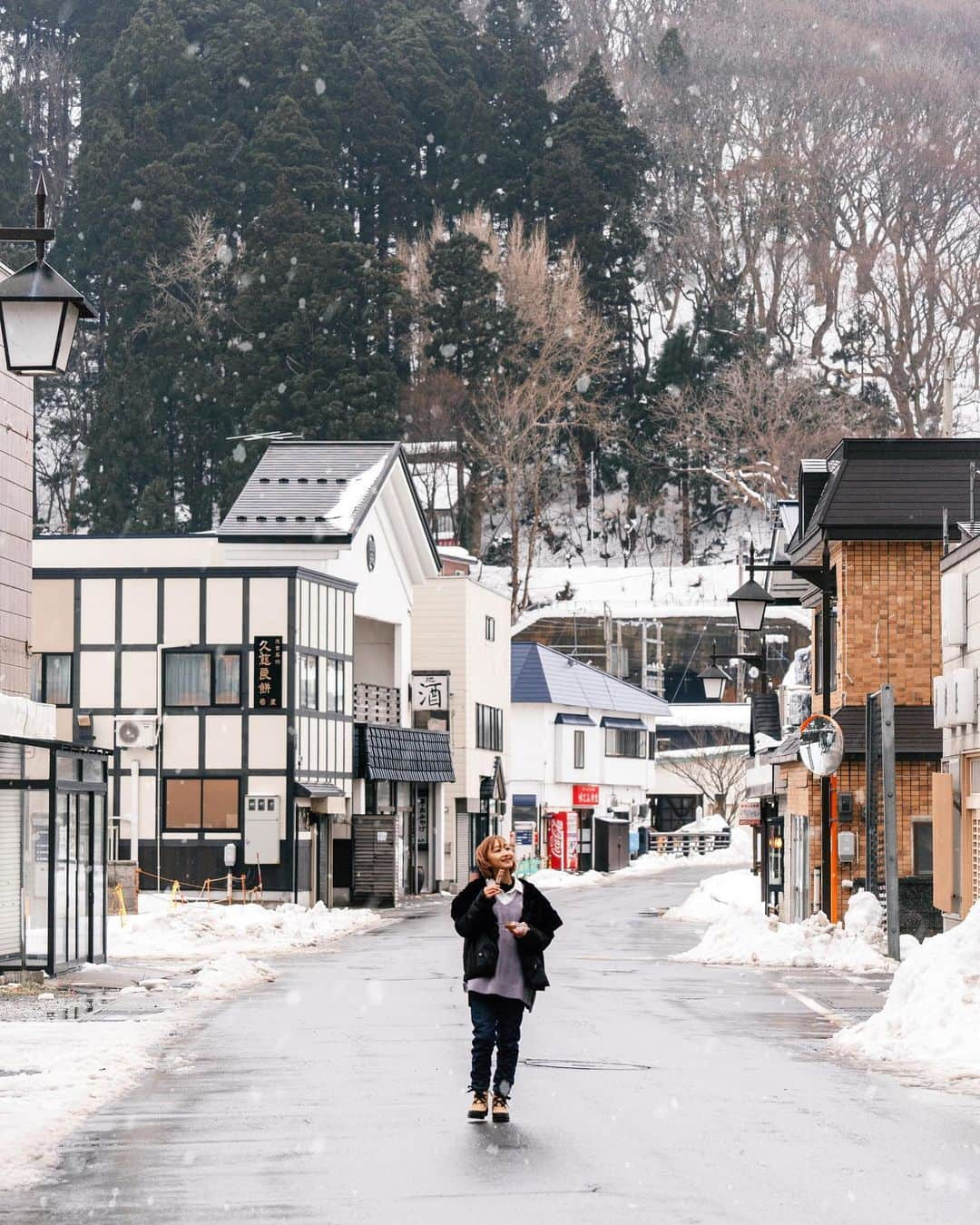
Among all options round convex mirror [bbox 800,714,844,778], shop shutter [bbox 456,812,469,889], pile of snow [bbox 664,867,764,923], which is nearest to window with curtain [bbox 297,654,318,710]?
pile of snow [bbox 664,867,764,923]

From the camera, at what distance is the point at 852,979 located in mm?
21484

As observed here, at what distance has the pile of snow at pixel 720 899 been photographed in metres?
38.3

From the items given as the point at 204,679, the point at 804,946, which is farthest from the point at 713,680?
the point at 204,679

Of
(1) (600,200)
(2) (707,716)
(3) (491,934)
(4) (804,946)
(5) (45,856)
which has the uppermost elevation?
(1) (600,200)

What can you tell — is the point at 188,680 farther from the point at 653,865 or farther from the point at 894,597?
the point at 653,865

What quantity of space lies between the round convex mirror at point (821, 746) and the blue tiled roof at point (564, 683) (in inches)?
1794

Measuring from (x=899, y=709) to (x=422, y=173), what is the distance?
67082mm

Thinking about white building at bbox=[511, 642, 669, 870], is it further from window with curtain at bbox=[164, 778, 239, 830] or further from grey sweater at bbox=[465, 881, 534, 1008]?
grey sweater at bbox=[465, 881, 534, 1008]

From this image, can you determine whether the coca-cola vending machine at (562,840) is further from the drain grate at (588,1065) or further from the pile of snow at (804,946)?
the drain grate at (588,1065)

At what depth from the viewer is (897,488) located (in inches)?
1102

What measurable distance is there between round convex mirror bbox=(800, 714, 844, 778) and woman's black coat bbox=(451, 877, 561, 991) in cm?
1535

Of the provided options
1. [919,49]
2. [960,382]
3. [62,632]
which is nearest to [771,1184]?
[62,632]

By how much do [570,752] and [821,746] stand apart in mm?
47675

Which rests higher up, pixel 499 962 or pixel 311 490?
pixel 311 490
